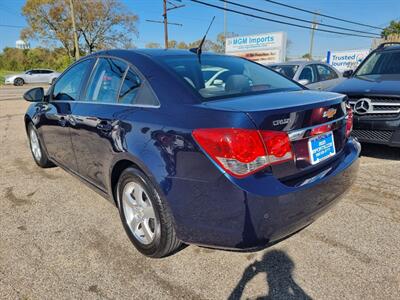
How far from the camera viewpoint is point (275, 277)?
6.96ft

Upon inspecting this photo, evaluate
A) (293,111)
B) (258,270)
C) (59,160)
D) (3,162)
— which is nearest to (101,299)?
(258,270)

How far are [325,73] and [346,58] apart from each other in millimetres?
20216

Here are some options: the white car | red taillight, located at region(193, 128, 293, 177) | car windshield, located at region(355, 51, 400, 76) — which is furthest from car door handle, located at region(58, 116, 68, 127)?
the white car

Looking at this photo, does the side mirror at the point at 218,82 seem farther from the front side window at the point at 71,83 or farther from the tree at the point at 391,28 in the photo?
the tree at the point at 391,28

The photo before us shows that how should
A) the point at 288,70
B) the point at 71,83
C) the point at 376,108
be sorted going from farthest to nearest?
1. the point at 288,70
2. the point at 376,108
3. the point at 71,83

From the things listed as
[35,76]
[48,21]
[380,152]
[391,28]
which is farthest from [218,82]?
[391,28]

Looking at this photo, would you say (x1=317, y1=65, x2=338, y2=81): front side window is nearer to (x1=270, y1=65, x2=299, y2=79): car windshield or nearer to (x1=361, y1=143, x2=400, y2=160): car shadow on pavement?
(x1=270, y1=65, x2=299, y2=79): car windshield

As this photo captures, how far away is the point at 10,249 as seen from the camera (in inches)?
100

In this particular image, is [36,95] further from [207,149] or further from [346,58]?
[346,58]

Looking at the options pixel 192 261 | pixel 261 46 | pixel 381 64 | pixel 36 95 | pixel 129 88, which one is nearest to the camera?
pixel 192 261

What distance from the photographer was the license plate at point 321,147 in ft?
6.58

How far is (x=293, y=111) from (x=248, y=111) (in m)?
0.31

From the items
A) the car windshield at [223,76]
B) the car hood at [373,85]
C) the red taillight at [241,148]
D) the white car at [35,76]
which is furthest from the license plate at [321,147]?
the white car at [35,76]

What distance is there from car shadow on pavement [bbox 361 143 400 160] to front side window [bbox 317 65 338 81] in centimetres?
316
